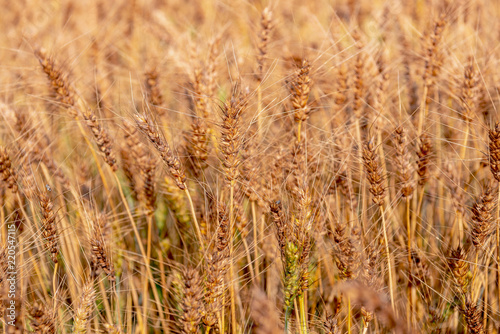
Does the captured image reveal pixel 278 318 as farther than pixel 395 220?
No

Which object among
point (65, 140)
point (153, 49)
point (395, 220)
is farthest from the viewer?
point (153, 49)

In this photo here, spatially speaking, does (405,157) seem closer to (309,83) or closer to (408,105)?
(309,83)

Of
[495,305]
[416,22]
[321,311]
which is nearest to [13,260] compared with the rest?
[321,311]

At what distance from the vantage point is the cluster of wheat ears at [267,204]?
1.55 m

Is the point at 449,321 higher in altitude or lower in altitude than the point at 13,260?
lower

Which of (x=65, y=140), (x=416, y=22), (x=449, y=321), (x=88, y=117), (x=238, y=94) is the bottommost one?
(x=449, y=321)

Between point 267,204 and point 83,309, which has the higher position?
point 267,204

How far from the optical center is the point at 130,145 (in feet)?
6.62

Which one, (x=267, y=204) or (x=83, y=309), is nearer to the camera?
(x=83, y=309)

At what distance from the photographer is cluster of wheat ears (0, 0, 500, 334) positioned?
1.55m

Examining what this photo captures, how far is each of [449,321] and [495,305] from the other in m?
0.22

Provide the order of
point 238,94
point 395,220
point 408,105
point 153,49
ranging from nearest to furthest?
point 238,94 → point 395,220 → point 408,105 → point 153,49

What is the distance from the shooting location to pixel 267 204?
1.77 metres

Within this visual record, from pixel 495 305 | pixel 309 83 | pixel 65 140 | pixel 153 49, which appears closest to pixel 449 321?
pixel 495 305
